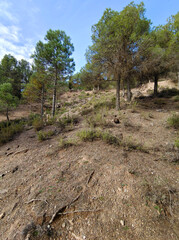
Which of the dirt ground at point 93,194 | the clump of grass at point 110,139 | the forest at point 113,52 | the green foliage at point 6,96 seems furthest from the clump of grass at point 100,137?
the green foliage at point 6,96

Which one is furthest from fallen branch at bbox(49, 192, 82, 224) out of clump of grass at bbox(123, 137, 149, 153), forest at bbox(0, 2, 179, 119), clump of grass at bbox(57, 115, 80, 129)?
forest at bbox(0, 2, 179, 119)

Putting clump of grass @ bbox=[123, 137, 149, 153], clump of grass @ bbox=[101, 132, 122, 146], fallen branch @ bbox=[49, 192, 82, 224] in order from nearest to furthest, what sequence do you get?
1. fallen branch @ bbox=[49, 192, 82, 224]
2. clump of grass @ bbox=[123, 137, 149, 153]
3. clump of grass @ bbox=[101, 132, 122, 146]

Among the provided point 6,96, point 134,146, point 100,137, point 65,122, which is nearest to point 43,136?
point 65,122

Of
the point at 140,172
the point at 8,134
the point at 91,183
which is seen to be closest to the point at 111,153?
the point at 140,172

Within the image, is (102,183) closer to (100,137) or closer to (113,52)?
(100,137)

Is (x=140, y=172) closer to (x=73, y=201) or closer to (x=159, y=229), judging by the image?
(x=159, y=229)

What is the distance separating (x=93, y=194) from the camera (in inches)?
81.2

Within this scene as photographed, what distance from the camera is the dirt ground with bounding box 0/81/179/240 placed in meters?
A: 1.52

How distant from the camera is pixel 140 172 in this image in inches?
96.3

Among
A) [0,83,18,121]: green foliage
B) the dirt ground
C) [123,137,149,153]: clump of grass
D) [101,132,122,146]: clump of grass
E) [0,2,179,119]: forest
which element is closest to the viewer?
the dirt ground

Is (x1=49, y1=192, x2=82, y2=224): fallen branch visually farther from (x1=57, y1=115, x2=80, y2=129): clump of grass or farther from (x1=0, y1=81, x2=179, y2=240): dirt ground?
(x1=57, y1=115, x2=80, y2=129): clump of grass

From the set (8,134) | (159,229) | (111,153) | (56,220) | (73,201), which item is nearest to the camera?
(159,229)

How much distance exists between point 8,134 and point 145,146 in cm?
777

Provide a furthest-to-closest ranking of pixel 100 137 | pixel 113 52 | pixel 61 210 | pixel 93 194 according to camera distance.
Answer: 1. pixel 113 52
2. pixel 100 137
3. pixel 93 194
4. pixel 61 210
